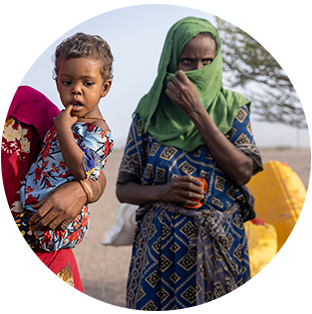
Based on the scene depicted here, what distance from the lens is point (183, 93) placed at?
7.89 feet

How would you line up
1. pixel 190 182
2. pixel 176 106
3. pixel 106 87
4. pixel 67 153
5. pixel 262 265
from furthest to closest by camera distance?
pixel 262 265 → pixel 176 106 → pixel 190 182 → pixel 106 87 → pixel 67 153

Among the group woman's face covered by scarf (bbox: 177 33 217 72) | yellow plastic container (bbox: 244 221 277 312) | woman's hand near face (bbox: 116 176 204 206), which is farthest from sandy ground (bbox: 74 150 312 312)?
woman's hand near face (bbox: 116 176 204 206)

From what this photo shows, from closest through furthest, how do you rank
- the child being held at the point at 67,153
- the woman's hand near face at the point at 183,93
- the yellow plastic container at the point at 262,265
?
the child being held at the point at 67,153 → the woman's hand near face at the point at 183,93 → the yellow plastic container at the point at 262,265

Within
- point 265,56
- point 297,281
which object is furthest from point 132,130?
point 265,56

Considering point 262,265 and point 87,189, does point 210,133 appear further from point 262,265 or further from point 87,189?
point 262,265

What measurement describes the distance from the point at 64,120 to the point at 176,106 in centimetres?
127

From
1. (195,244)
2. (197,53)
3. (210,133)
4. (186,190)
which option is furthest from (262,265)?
(197,53)

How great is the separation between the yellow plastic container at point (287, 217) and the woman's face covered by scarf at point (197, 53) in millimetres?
1442

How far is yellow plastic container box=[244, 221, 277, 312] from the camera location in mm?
Result: 2795

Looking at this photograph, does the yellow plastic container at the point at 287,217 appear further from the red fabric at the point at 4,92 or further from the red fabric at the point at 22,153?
the red fabric at the point at 4,92

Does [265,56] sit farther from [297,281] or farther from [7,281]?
[7,281]

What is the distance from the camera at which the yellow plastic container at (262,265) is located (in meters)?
2.79

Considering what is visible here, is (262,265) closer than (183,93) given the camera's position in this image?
No

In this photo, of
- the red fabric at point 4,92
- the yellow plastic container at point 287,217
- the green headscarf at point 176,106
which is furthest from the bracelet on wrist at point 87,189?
the yellow plastic container at point 287,217
